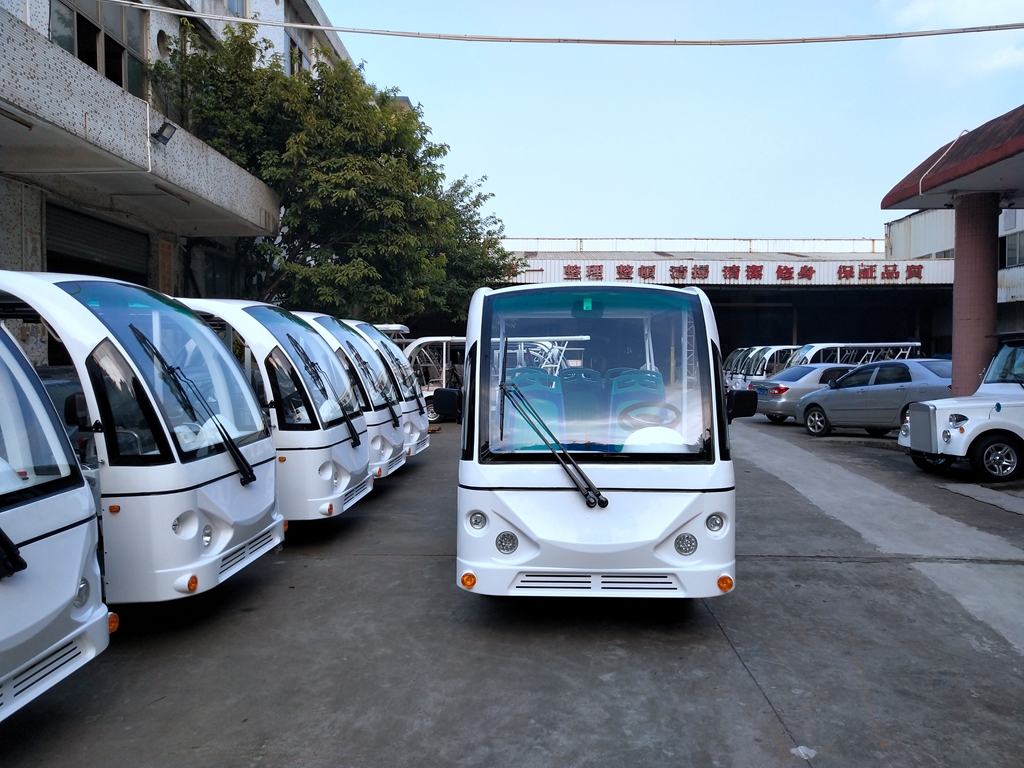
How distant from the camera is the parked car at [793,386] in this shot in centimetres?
1939

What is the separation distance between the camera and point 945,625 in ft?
18.5

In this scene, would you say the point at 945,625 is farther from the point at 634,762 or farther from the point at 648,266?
the point at 648,266

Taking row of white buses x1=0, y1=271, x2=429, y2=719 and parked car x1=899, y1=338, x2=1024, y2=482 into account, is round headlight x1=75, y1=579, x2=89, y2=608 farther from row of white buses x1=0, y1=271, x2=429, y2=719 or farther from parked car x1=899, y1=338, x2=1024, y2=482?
parked car x1=899, y1=338, x2=1024, y2=482

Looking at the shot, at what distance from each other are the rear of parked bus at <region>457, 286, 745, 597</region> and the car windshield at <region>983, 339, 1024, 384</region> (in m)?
8.02

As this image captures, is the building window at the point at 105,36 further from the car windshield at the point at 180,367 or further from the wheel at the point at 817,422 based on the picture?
the wheel at the point at 817,422

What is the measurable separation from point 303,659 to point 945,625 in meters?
4.09

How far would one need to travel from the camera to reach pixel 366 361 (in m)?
11.3

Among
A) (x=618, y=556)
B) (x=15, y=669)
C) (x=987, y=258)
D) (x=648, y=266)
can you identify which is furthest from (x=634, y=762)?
(x=648, y=266)

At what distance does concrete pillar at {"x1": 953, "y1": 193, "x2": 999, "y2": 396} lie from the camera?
14398 millimetres

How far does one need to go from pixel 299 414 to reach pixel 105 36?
29.7 ft

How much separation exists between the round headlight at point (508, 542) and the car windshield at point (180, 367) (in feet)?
6.35

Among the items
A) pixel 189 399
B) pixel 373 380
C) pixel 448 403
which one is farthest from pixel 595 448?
pixel 373 380

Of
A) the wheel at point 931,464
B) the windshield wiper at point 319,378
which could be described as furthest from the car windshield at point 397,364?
the wheel at point 931,464

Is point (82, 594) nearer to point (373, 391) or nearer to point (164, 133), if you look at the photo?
point (373, 391)
